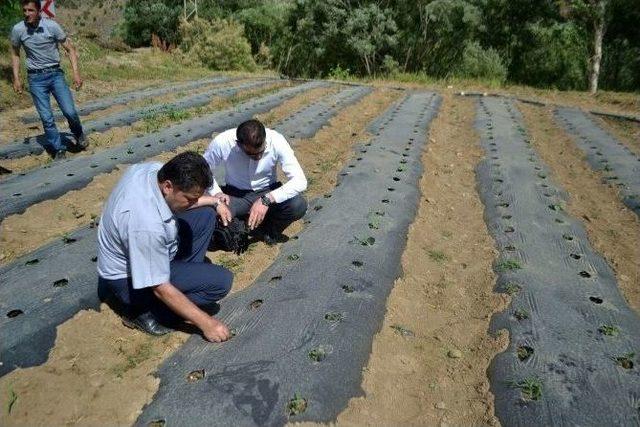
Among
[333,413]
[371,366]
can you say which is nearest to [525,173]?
[371,366]

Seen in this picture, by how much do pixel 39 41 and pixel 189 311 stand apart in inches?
163

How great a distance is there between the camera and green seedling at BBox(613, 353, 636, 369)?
87.9 inches

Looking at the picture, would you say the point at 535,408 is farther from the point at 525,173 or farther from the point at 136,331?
the point at 525,173

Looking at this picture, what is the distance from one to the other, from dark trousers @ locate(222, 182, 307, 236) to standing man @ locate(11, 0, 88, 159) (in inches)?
107

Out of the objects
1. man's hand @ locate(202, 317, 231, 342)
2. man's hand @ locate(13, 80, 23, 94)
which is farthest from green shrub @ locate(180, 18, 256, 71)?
man's hand @ locate(202, 317, 231, 342)

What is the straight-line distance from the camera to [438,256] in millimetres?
3600

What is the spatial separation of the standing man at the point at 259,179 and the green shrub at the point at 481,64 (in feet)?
48.0

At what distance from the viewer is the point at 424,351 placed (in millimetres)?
2473

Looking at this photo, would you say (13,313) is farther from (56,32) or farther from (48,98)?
(56,32)

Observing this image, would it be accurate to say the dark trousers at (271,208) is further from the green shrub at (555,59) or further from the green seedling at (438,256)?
the green shrub at (555,59)

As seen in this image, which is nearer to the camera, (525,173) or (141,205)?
(141,205)

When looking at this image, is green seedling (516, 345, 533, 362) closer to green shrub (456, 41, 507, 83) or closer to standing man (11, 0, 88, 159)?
standing man (11, 0, 88, 159)

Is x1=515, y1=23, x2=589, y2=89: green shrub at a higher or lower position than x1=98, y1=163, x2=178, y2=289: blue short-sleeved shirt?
lower

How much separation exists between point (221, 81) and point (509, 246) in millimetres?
10270
